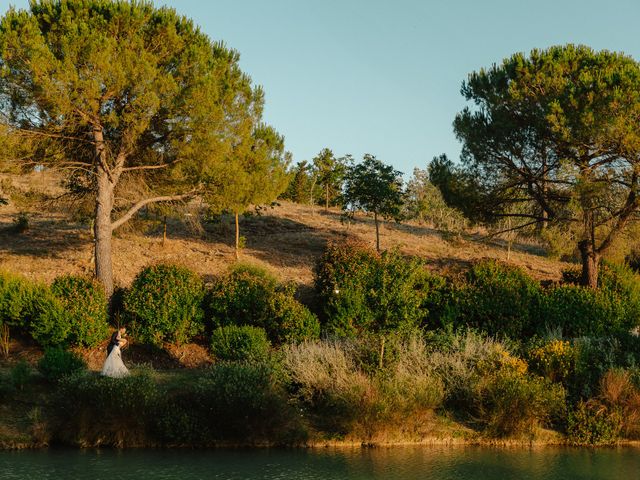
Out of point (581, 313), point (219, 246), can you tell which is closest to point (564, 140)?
point (581, 313)

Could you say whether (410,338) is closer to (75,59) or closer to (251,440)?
(251,440)

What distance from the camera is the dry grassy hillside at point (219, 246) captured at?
28.9 m

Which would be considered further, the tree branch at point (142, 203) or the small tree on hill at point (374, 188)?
the small tree on hill at point (374, 188)

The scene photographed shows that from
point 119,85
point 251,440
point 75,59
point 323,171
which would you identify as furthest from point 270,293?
point 323,171

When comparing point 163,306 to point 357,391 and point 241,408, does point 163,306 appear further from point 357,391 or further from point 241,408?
point 357,391

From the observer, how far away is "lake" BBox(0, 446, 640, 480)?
11922 millimetres

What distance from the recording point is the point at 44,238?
33.7 metres

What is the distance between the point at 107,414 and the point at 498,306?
1287 centimetres

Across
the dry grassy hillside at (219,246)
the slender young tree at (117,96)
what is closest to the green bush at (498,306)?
the dry grassy hillside at (219,246)

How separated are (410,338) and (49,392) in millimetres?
9359

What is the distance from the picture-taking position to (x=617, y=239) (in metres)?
25.2

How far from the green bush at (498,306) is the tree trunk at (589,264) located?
4.17 m

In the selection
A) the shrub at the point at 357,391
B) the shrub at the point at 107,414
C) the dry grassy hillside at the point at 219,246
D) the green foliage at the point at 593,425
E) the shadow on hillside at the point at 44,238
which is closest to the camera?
the shrub at the point at 107,414

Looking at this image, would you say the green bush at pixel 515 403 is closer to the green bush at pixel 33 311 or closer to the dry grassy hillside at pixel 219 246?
the dry grassy hillside at pixel 219 246
